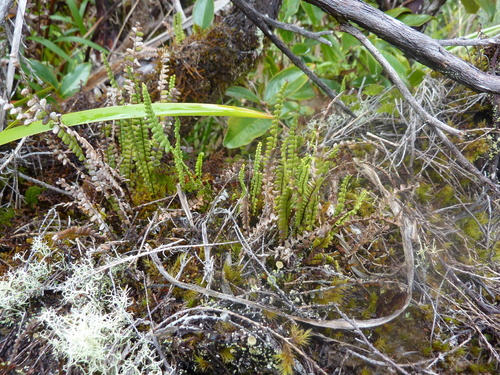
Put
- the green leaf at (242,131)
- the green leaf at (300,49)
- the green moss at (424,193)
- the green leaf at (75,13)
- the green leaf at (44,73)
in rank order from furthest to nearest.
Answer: the green leaf at (75,13), the green leaf at (300,49), the green leaf at (44,73), the green leaf at (242,131), the green moss at (424,193)

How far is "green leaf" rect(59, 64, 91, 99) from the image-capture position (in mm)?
1647

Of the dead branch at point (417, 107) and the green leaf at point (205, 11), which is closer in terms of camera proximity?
the dead branch at point (417, 107)

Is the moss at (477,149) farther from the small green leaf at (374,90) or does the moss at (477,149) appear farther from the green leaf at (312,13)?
the green leaf at (312,13)

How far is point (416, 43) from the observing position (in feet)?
3.84

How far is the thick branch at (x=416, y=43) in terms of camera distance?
44.6 inches

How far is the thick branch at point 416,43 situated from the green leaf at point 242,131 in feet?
1.66

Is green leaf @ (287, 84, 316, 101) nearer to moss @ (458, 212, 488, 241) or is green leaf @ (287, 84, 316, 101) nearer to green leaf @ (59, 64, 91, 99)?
moss @ (458, 212, 488, 241)

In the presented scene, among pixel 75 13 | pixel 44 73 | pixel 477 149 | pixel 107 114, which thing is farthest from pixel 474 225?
pixel 75 13

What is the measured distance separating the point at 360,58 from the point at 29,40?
5.77 ft

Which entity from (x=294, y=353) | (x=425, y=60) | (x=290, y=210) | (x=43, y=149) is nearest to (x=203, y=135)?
(x=43, y=149)

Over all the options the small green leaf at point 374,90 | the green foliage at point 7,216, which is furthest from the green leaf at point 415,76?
the green foliage at point 7,216

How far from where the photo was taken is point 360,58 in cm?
197

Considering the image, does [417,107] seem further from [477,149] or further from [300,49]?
[300,49]

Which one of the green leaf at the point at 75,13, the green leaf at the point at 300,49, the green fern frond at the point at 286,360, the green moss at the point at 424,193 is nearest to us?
the green fern frond at the point at 286,360
